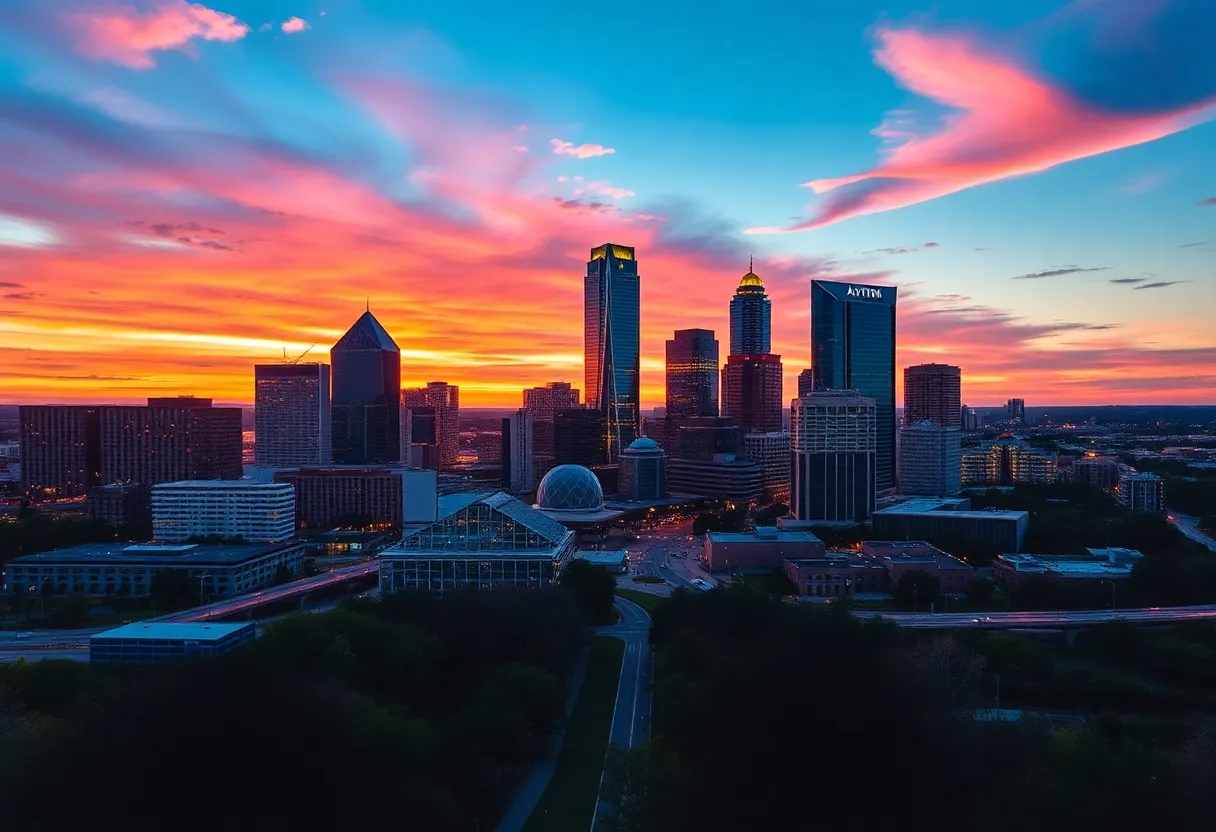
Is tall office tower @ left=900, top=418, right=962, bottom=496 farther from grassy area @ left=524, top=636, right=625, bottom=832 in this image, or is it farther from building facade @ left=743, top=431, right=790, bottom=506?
grassy area @ left=524, top=636, right=625, bottom=832

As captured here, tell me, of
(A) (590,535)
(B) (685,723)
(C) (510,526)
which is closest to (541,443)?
(A) (590,535)

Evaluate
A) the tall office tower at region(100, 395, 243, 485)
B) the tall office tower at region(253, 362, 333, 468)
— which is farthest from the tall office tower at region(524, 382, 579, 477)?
the tall office tower at region(100, 395, 243, 485)

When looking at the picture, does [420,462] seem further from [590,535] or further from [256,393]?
[590,535]

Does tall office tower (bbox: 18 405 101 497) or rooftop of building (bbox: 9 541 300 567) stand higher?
tall office tower (bbox: 18 405 101 497)

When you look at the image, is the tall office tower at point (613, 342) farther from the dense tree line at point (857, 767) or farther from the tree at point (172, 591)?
the dense tree line at point (857, 767)

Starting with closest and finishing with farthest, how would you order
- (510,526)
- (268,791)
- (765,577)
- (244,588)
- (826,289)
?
1. (268,791)
2. (510,526)
3. (244,588)
4. (765,577)
5. (826,289)

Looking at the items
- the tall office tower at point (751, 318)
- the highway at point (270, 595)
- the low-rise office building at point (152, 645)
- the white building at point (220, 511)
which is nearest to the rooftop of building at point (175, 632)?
the low-rise office building at point (152, 645)
